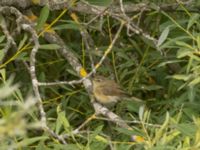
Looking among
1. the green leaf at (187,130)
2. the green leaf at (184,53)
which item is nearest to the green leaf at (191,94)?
the green leaf at (184,53)

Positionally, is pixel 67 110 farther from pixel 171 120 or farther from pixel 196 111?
pixel 171 120

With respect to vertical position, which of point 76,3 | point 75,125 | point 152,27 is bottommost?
point 75,125

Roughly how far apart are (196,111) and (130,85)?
710 millimetres

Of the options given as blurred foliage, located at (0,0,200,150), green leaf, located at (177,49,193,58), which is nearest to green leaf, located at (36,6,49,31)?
blurred foliage, located at (0,0,200,150)

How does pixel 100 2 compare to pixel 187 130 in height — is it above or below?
above

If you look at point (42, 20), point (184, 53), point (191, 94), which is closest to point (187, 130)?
point (184, 53)

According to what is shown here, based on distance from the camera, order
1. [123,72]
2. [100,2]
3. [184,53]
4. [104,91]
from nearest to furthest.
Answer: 1. [184,53]
2. [100,2]
3. [123,72]
4. [104,91]

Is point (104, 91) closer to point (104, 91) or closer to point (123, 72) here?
point (104, 91)

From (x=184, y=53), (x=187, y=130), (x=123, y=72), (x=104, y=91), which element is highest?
(x=184, y=53)

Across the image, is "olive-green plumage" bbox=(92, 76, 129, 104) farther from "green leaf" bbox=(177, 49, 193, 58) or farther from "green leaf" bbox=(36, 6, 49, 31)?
"green leaf" bbox=(177, 49, 193, 58)

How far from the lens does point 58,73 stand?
4594mm

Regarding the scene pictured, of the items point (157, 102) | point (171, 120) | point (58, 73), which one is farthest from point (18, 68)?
point (171, 120)

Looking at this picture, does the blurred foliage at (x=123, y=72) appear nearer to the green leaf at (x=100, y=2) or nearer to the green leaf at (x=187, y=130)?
the green leaf at (x=100, y=2)

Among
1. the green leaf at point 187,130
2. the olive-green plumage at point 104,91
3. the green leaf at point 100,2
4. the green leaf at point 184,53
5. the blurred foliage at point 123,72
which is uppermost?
the green leaf at point 100,2
